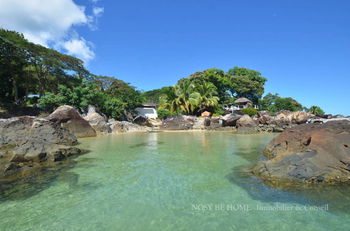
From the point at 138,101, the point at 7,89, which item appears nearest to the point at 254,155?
the point at 138,101

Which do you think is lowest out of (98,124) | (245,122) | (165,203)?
(165,203)

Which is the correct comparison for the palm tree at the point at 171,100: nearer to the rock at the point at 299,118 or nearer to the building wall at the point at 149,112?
the building wall at the point at 149,112

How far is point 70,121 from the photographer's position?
18.9 m

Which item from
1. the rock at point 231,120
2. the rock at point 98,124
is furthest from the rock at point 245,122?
the rock at point 98,124

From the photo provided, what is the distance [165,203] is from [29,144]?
699 cm

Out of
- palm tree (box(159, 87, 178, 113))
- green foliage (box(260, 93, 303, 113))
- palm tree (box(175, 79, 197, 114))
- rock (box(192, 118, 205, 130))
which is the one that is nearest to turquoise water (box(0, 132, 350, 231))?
rock (box(192, 118, 205, 130))

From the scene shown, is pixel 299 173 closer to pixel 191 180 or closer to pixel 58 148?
pixel 191 180

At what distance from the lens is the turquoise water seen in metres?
3.78

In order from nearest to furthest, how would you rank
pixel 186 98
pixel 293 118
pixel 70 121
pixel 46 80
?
pixel 70 121 < pixel 293 118 < pixel 46 80 < pixel 186 98

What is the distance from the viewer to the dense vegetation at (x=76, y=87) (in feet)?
88.5

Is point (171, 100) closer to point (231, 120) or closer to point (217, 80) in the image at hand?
point (231, 120)

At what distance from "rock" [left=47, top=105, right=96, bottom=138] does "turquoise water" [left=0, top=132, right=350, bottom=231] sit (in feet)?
42.3

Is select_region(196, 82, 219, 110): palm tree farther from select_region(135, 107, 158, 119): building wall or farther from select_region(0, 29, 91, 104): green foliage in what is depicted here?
select_region(0, 29, 91, 104): green foliage

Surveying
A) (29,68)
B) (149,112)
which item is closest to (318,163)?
(29,68)
